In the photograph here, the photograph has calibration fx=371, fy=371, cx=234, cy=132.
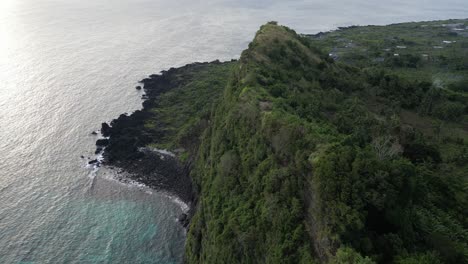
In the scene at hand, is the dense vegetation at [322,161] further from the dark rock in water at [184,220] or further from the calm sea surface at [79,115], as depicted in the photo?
the calm sea surface at [79,115]

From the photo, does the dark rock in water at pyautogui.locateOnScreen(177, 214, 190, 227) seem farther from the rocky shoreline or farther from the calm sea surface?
the calm sea surface

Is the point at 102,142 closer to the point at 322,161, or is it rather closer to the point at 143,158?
the point at 143,158

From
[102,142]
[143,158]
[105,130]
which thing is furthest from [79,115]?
[143,158]

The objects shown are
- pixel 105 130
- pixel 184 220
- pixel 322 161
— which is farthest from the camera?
pixel 105 130

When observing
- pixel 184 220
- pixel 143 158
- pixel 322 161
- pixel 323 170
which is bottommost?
pixel 184 220

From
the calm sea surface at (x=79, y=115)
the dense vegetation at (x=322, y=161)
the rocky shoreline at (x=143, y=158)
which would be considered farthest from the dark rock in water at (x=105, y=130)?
the dense vegetation at (x=322, y=161)

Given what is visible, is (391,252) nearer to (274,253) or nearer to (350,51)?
(274,253)

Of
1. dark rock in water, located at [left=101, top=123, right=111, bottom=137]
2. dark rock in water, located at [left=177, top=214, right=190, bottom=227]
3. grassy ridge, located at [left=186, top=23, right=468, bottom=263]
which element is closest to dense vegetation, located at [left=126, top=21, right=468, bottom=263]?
grassy ridge, located at [left=186, top=23, right=468, bottom=263]
